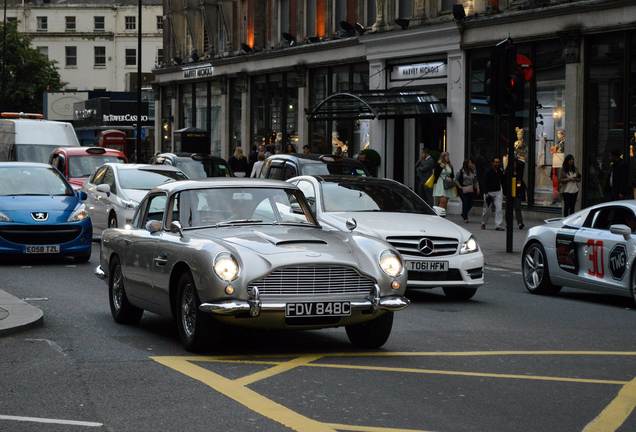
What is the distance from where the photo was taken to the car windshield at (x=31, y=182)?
2067 cm

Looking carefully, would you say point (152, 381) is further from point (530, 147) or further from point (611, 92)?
point (530, 147)

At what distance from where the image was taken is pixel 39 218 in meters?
19.6

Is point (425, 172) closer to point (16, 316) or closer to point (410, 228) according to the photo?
point (410, 228)

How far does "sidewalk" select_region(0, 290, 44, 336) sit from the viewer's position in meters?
11.4

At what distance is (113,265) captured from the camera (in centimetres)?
1270

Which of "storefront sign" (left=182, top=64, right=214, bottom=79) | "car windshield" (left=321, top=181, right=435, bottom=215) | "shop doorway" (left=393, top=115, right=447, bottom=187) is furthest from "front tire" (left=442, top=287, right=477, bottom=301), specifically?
"storefront sign" (left=182, top=64, right=214, bottom=79)

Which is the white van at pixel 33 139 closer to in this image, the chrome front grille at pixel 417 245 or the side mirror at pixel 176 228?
the chrome front grille at pixel 417 245

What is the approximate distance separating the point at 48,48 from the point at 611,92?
8582 centimetres

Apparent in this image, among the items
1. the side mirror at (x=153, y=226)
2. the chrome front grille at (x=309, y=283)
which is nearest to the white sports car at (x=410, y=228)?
the side mirror at (x=153, y=226)

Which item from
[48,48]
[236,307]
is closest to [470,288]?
[236,307]

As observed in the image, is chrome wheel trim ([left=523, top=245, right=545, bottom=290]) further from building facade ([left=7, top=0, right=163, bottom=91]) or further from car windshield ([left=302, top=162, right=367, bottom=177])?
building facade ([left=7, top=0, right=163, bottom=91])

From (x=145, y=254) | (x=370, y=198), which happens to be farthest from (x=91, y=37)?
(x=145, y=254)

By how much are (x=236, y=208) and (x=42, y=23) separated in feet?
333

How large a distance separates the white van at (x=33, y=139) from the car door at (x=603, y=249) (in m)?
20.8
